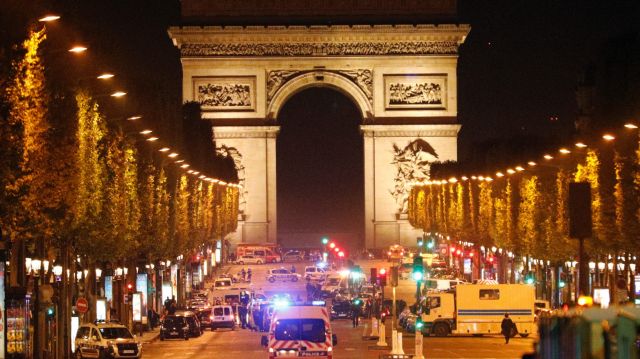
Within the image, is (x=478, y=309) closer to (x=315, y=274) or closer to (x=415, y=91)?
(x=315, y=274)

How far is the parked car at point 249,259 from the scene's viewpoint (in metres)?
102

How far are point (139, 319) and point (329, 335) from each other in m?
27.0

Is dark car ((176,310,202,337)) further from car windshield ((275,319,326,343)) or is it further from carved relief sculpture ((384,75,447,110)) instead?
carved relief sculpture ((384,75,447,110))

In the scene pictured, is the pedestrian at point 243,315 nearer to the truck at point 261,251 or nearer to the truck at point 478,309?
the truck at point 478,309

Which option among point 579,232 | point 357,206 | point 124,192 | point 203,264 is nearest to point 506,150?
point 203,264

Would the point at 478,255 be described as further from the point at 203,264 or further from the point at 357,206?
the point at 357,206

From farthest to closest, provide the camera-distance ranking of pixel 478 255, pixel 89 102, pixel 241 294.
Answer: pixel 478 255 < pixel 241 294 < pixel 89 102

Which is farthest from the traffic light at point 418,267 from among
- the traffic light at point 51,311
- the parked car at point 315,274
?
the parked car at point 315,274

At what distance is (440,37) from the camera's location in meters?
107

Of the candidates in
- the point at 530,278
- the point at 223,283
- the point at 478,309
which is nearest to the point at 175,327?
the point at 478,309

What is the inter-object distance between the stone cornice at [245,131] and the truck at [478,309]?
56723 mm

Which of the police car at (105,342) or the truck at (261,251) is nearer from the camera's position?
the police car at (105,342)

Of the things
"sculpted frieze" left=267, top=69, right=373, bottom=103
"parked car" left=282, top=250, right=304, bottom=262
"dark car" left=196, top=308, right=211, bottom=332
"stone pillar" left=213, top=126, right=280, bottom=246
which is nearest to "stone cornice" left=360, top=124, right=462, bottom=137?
"sculpted frieze" left=267, top=69, right=373, bottom=103

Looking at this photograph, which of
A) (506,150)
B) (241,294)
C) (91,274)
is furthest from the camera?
(506,150)
